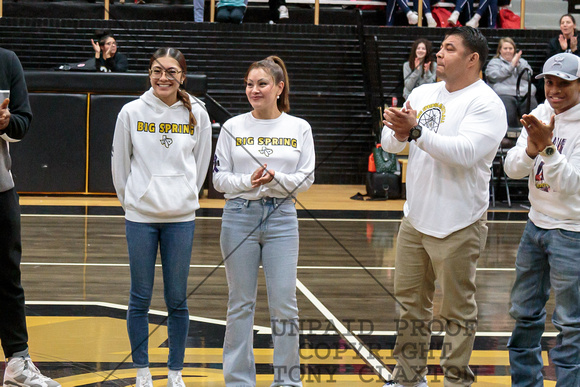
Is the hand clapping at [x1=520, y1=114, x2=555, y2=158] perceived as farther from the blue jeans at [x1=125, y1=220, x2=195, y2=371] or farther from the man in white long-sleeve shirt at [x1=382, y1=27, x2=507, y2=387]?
the blue jeans at [x1=125, y1=220, x2=195, y2=371]

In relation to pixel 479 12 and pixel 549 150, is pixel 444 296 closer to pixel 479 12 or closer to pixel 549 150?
pixel 549 150

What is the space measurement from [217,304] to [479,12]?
886cm

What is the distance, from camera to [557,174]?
3271 millimetres

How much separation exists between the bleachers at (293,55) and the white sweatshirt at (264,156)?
7.94m

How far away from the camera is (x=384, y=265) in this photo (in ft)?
21.7

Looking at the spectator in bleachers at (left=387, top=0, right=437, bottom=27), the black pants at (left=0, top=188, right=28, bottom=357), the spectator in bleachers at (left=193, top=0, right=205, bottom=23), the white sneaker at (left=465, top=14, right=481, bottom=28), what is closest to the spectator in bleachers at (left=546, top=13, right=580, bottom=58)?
the white sneaker at (left=465, top=14, right=481, bottom=28)

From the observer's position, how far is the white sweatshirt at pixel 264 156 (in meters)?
3.57

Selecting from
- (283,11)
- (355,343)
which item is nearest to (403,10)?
(283,11)

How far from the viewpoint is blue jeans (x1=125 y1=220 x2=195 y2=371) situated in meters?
3.61

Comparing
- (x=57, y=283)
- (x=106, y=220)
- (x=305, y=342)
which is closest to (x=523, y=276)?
(x=305, y=342)

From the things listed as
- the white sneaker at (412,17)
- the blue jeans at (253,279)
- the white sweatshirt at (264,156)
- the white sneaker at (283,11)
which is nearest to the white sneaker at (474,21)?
the white sneaker at (412,17)

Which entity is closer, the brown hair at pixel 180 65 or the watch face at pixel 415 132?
the watch face at pixel 415 132

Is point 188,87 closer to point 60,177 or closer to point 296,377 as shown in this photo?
point 60,177

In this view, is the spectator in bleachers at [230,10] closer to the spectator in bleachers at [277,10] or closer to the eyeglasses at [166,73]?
the spectator in bleachers at [277,10]
